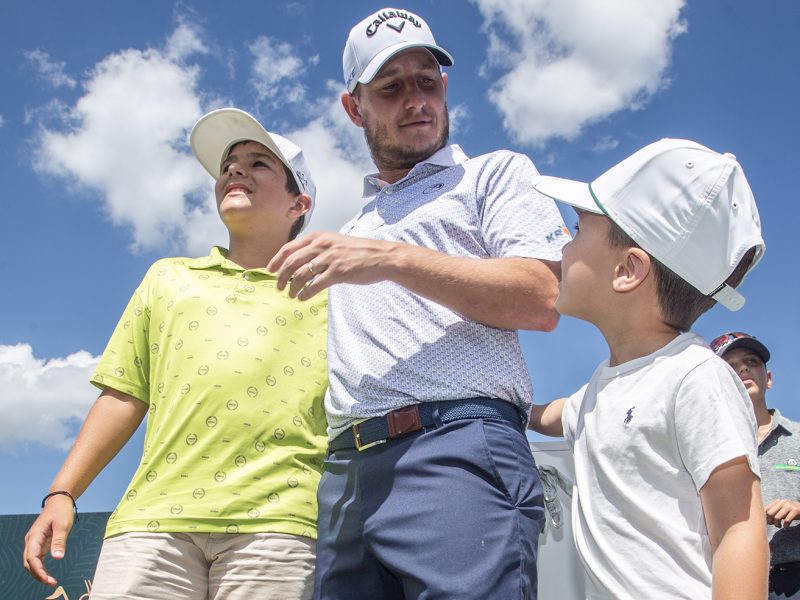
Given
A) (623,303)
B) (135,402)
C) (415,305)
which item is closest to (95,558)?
(135,402)

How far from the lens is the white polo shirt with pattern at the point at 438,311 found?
1715mm

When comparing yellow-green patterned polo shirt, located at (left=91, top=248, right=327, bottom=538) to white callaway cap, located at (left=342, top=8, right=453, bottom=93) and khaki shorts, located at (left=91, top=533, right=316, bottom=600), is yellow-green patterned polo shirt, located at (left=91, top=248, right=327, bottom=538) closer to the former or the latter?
khaki shorts, located at (left=91, top=533, right=316, bottom=600)

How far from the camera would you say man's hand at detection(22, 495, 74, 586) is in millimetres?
1984

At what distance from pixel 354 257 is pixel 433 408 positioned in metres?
0.39

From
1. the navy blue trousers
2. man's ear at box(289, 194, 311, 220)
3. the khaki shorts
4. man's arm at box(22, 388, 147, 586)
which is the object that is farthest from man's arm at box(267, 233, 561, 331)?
man's ear at box(289, 194, 311, 220)

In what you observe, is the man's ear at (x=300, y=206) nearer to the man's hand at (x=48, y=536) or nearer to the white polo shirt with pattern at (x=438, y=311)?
the white polo shirt with pattern at (x=438, y=311)

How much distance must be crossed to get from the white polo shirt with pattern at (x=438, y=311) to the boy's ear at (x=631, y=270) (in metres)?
0.19

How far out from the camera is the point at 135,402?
7.40 feet

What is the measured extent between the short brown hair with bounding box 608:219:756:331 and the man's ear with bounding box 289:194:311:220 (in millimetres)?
1416

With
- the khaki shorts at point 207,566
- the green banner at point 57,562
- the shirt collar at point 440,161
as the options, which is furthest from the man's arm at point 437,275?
the green banner at point 57,562

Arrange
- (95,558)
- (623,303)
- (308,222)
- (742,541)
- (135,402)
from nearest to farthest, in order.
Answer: (742,541)
(623,303)
(135,402)
(308,222)
(95,558)

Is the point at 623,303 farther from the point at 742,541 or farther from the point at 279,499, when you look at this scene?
the point at 279,499

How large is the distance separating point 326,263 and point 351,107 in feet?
3.70

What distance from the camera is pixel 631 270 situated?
165 cm
